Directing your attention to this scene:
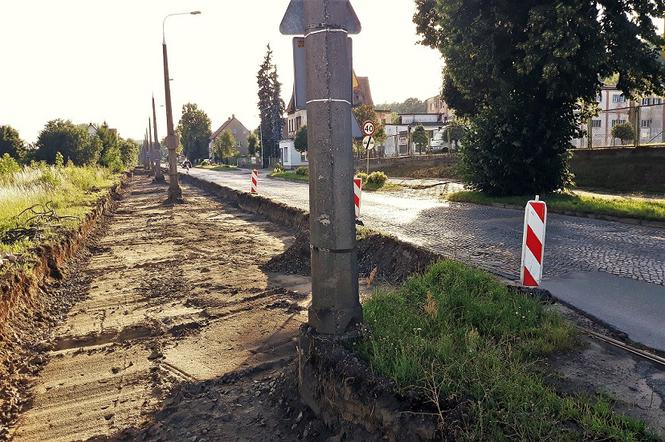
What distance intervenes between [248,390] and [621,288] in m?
4.71

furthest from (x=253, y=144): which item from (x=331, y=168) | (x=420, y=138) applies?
(x=331, y=168)

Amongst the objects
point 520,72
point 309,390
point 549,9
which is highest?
point 549,9

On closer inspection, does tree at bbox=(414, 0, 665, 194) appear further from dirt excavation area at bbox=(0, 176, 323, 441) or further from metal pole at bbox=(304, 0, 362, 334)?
metal pole at bbox=(304, 0, 362, 334)

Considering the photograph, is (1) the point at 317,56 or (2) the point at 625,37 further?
(2) the point at 625,37

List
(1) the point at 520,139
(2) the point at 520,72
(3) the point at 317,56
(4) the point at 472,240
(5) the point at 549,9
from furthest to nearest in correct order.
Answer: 1. (1) the point at 520,139
2. (2) the point at 520,72
3. (5) the point at 549,9
4. (4) the point at 472,240
5. (3) the point at 317,56

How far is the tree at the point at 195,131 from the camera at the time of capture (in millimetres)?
106688

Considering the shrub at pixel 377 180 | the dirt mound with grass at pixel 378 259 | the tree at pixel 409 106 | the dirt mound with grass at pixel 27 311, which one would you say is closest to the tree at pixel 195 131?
the tree at pixel 409 106

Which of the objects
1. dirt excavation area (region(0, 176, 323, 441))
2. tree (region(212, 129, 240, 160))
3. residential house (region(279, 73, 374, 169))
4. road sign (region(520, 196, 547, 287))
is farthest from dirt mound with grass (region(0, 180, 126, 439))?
tree (region(212, 129, 240, 160))

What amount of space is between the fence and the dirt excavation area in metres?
15.2

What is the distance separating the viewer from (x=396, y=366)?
335 cm

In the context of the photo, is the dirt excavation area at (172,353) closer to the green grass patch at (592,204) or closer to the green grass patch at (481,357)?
the green grass patch at (481,357)

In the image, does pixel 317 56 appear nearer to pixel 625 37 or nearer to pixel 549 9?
pixel 549 9

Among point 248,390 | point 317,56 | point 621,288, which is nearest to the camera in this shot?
point 317,56

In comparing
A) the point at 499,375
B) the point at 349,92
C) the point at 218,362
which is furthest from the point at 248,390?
the point at 349,92
